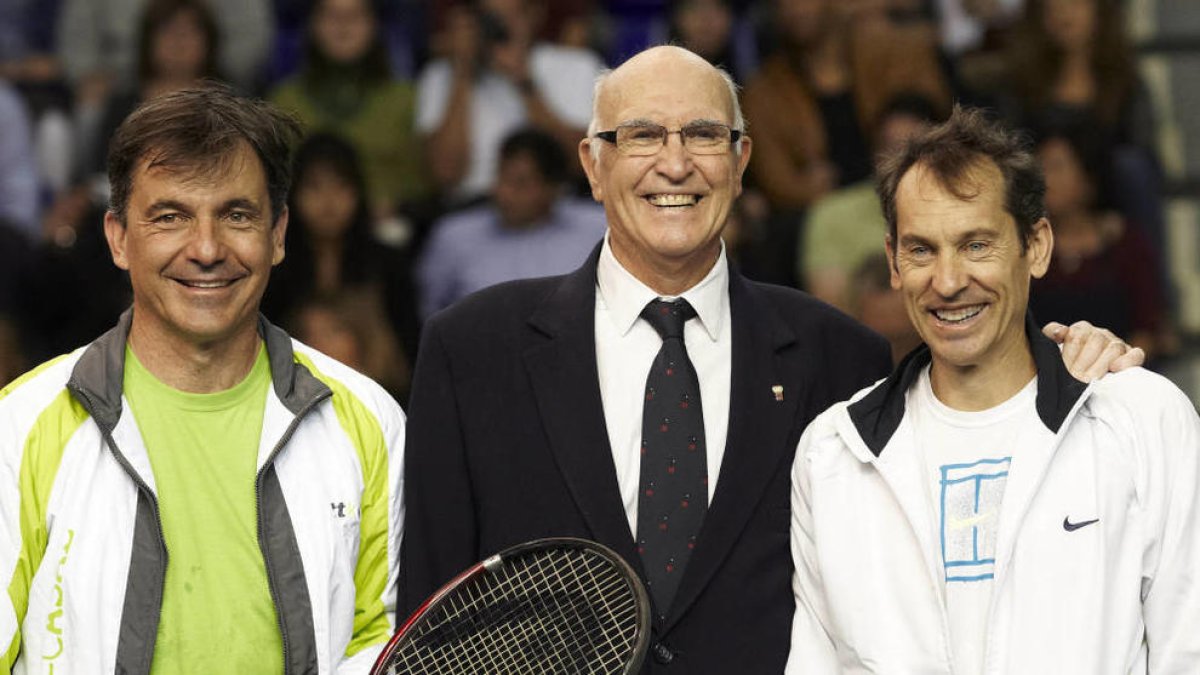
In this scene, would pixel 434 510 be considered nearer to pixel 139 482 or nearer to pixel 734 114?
pixel 139 482

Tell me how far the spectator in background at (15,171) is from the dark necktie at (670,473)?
5382 mm

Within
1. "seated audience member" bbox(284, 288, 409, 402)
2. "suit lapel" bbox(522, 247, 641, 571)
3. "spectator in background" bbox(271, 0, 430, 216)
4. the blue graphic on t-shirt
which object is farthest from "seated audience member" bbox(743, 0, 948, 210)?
the blue graphic on t-shirt

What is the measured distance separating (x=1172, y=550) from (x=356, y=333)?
4877mm

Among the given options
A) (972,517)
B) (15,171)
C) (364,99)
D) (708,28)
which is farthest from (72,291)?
(972,517)

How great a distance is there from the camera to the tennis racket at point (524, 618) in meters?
4.42

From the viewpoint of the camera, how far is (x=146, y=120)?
184 inches

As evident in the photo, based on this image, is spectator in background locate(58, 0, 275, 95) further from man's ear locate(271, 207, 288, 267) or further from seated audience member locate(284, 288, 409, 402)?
man's ear locate(271, 207, 288, 267)

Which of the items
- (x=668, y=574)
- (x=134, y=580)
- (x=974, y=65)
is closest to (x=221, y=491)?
(x=134, y=580)

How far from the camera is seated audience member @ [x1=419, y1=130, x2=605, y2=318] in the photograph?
904 centimetres

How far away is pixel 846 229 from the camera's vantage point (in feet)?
29.8

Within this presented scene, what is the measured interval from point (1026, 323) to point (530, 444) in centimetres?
114

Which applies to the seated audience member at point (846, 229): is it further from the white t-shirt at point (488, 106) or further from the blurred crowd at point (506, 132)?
the white t-shirt at point (488, 106)

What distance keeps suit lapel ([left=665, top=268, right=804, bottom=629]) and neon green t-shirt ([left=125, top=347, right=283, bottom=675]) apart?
0.91 meters

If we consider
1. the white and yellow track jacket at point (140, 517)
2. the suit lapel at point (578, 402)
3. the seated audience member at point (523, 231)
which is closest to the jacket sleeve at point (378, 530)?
the white and yellow track jacket at point (140, 517)
